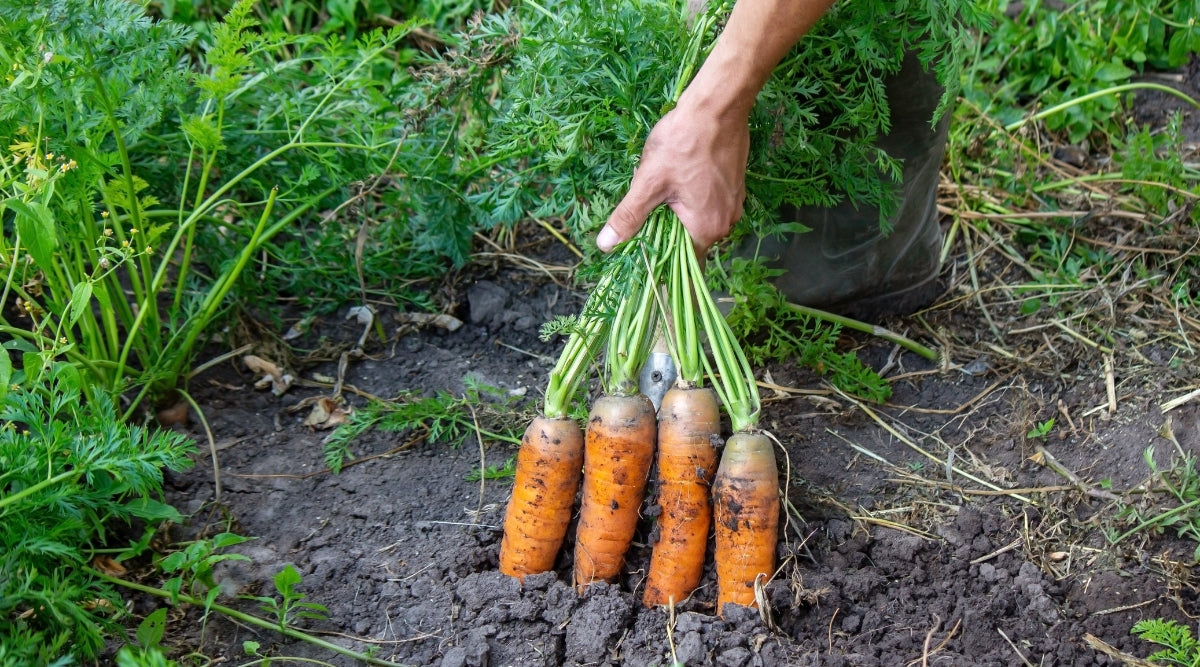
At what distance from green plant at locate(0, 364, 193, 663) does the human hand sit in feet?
3.24

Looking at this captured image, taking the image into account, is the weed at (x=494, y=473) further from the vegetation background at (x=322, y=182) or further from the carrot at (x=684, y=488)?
the carrot at (x=684, y=488)

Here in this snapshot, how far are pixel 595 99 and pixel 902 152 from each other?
2.99 ft

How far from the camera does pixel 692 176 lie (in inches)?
79.0

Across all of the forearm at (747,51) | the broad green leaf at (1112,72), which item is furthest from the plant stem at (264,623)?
the broad green leaf at (1112,72)

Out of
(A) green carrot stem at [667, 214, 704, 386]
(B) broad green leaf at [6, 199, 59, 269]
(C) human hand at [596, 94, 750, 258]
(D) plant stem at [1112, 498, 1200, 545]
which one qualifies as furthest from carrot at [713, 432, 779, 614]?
(B) broad green leaf at [6, 199, 59, 269]

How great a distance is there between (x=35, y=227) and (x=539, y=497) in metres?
1.04

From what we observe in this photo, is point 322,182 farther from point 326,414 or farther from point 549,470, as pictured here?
point 549,470

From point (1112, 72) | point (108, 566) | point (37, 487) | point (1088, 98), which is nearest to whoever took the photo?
point (37, 487)

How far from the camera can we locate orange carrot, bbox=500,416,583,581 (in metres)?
2.03

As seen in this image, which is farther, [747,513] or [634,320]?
[634,320]

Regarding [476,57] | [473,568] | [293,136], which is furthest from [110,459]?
[476,57]

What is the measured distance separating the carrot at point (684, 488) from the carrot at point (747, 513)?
0.18 ft

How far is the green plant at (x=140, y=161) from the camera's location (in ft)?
6.33

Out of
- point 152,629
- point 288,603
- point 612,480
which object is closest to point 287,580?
point 288,603
